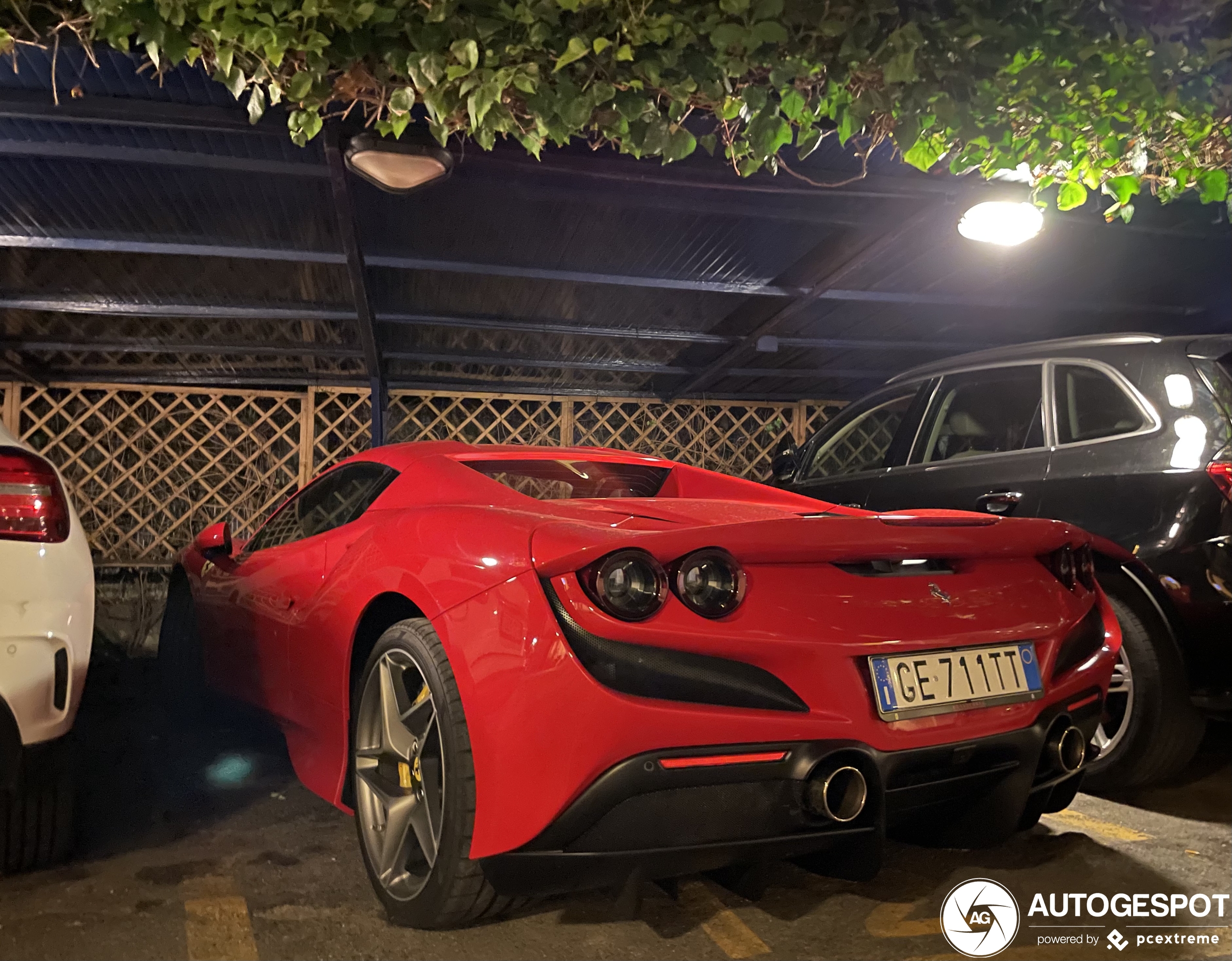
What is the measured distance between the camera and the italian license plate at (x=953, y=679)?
119cm

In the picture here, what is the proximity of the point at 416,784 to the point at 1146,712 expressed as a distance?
164cm

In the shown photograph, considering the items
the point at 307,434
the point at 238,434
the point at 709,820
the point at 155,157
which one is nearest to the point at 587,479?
the point at 709,820

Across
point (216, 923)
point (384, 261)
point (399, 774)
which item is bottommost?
point (216, 923)

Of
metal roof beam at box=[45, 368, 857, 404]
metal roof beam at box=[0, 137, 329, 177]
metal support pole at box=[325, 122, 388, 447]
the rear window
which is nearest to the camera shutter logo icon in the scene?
the rear window

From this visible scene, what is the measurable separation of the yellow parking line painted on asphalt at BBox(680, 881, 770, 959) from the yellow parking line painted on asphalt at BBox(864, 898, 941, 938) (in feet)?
0.64

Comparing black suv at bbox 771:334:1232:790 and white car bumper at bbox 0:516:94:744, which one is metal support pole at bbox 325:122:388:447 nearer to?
white car bumper at bbox 0:516:94:744

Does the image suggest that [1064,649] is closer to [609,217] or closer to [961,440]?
[961,440]

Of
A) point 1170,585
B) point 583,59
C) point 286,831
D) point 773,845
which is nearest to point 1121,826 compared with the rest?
point 1170,585

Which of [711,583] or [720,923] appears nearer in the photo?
[711,583]

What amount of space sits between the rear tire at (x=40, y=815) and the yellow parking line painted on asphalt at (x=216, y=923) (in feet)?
0.91

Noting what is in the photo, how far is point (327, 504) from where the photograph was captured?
6.97ft

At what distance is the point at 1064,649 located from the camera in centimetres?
141

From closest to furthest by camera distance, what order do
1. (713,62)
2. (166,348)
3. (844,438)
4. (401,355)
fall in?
(713,62) < (844,438) < (166,348) < (401,355)

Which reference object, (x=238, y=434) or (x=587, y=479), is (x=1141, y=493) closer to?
(x=587, y=479)
